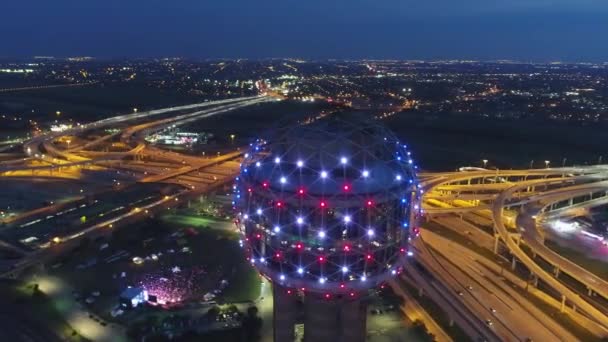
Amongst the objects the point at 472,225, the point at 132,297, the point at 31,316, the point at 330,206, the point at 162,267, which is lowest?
the point at 472,225

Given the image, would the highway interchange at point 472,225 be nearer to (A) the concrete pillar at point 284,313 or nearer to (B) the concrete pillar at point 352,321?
(B) the concrete pillar at point 352,321

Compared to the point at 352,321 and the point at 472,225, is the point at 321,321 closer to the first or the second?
the point at 352,321

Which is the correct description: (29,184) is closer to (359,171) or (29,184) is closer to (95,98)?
(359,171)

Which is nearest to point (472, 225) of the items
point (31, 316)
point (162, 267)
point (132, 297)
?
point (162, 267)

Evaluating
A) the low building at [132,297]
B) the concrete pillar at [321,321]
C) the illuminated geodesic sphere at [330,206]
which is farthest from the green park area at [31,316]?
the illuminated geodesic sphere at [330,206]

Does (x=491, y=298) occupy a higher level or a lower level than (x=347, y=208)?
lower

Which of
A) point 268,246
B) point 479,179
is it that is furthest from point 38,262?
point 479,179
